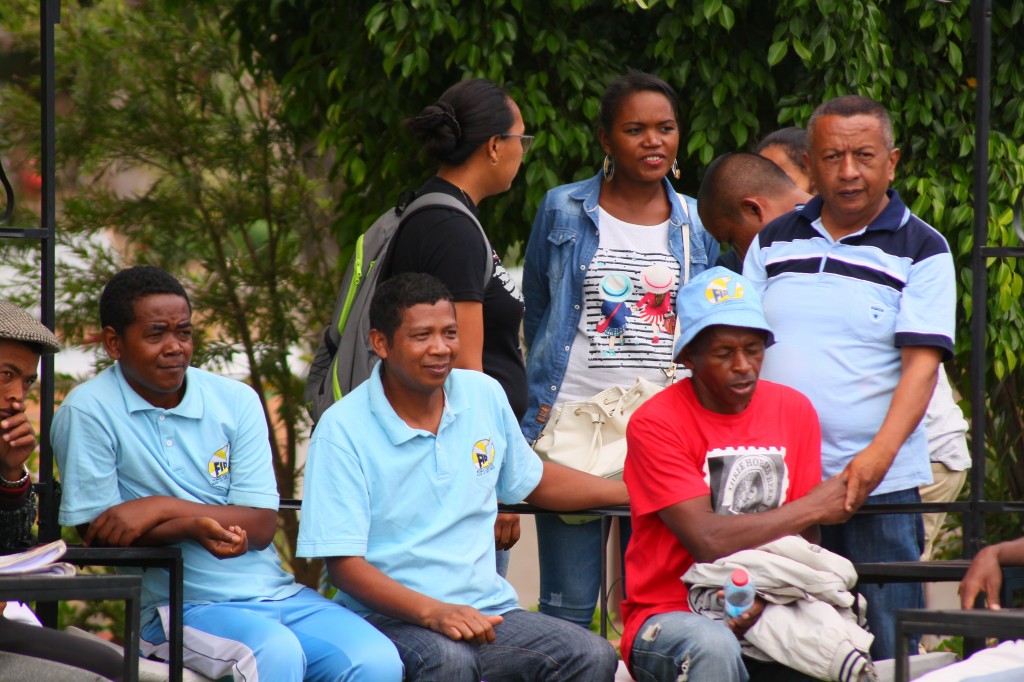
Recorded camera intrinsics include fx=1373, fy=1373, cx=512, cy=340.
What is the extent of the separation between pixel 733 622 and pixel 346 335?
55.4 inches

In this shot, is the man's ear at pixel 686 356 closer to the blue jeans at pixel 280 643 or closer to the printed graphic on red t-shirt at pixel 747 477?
the printed graphic on red t-shirt at pixel 747 477

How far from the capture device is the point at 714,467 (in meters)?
3.56

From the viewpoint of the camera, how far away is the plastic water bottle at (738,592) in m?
3.32

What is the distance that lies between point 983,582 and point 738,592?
22.4 inches

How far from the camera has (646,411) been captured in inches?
143

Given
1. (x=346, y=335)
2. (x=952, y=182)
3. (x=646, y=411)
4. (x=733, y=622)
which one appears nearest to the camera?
(x=733, y=622)

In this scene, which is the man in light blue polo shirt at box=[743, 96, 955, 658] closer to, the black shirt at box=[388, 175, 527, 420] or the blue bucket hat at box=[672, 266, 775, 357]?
the blue bucket hat at box=[672, 266, 775, 357]

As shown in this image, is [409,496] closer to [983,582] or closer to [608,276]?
[608,276]

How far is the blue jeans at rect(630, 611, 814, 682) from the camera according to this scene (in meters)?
3.29

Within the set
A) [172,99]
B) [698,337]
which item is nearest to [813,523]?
[698,337]

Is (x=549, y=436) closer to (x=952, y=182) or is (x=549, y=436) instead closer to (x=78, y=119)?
(x=952, y=182)

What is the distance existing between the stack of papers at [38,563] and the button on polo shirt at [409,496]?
25.0 inches

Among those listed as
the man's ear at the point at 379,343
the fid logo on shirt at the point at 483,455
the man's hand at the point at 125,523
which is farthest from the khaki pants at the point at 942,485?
the man's hand at the point at 125,523

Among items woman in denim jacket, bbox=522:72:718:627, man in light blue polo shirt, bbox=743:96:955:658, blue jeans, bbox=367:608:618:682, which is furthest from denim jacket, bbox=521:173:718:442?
blue jeans, bbox=367:608:618:682
